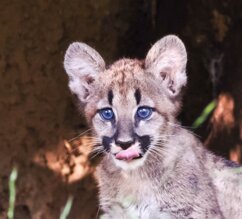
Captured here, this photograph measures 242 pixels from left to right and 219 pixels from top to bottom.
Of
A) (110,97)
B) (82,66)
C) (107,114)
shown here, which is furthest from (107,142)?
(82,66)

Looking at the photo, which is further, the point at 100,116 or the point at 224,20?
the point at 224,20

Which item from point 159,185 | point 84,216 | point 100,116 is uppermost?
point 100,116

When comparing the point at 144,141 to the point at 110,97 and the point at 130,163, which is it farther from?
the point at 110,97

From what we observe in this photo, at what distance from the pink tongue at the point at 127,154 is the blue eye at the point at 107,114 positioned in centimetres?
29

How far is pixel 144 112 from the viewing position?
6.25 m

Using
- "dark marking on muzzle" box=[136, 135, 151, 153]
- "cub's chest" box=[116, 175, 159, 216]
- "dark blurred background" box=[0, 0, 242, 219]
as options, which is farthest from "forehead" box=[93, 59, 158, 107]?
"dark blurred background" box=[0, 0, 242, 219]

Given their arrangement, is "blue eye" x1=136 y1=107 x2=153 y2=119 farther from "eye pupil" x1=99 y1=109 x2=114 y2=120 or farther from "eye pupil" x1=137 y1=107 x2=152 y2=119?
"eye pupil" x1=99 y1=109 x2=114 y2=120

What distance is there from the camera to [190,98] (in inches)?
354

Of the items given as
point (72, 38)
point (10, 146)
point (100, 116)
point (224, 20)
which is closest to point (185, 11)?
point (224, 20)

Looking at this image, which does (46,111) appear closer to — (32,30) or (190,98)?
(32,30)

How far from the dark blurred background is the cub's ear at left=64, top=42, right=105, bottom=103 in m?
1.93

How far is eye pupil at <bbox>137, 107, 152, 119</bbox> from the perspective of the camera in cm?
622

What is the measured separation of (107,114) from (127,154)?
14.3 inches

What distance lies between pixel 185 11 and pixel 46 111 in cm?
157
